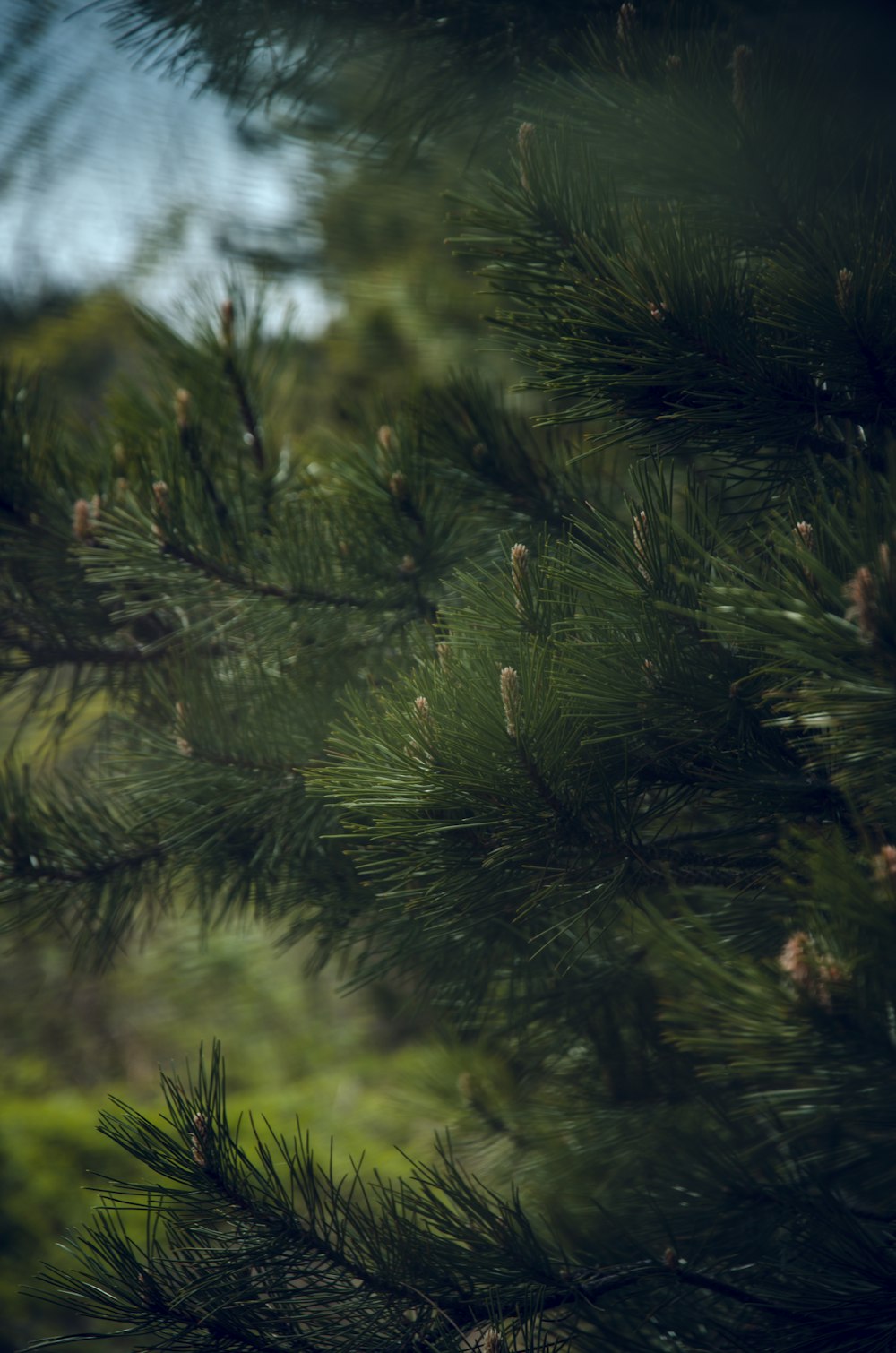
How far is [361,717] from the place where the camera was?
30.4 inches

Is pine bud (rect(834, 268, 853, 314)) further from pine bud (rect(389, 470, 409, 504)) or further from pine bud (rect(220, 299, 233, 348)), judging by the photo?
pine bud (rect(220, 299, 233, 348))

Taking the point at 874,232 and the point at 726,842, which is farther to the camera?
the point at 726,842

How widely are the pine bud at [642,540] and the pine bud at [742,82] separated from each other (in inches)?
13.0

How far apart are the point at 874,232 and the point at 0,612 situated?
996 mm

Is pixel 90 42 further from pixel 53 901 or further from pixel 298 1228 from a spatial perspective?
pixel 298 1228

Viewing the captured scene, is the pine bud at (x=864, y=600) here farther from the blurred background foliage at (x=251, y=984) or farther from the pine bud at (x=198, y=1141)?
the pine bud at (x=198, y=1141)

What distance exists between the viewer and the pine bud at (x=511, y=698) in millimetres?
647

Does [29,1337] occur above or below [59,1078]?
above

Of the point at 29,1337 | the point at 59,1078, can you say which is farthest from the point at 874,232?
the point at 59,1078

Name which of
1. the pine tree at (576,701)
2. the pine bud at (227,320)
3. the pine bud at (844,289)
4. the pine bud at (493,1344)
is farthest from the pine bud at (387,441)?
the pine bud at (493,1344)

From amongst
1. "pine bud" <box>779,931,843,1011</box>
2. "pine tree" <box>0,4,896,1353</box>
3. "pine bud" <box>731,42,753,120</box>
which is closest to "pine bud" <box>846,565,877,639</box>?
"pine tree" <box>0,4,896,1353</box>

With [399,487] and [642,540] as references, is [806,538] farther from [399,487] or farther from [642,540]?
[399,487]

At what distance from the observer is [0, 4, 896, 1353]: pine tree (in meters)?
0.65

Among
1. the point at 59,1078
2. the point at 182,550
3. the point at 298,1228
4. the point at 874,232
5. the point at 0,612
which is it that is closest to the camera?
the point at 874,232
